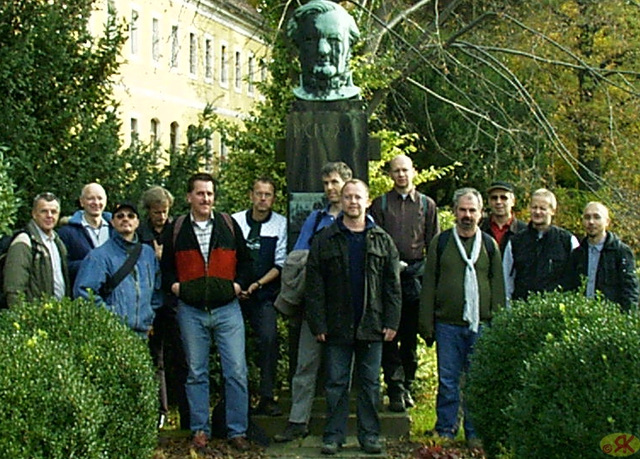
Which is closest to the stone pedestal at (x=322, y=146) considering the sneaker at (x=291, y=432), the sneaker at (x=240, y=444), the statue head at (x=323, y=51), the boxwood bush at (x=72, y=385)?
the statue head at (x=323, y=51)

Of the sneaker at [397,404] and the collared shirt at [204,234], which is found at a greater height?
the collared shirt at [204,234]

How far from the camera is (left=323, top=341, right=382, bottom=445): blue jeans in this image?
996cm

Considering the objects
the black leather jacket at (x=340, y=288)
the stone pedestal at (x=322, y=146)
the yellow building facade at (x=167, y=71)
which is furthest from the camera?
the yellow building facade at (x=167, y=71)

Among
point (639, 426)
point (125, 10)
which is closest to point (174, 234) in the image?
point (639, 426)

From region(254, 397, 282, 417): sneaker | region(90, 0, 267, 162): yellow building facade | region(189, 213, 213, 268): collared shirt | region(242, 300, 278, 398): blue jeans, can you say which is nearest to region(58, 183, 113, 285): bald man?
region(189, 213, 213, 268): collared shirt

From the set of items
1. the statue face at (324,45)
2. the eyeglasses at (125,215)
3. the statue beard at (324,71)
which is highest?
the statue face at (324,45)

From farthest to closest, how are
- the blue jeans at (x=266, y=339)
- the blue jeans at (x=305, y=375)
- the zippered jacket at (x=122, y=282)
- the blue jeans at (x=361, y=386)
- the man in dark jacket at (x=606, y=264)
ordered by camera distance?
the man in dark jacket at (x=606, y=264)
the blue jeans at (x=266, y=339)
the blue jeans at (x=305, y=375)
the zippered jacket at (x=122, y=282)
the blue jeans at (x=361, y=386)

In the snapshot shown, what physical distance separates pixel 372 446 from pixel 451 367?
1091 millimetres

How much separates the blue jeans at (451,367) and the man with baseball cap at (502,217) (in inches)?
42.4

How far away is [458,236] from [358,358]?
1.36 m

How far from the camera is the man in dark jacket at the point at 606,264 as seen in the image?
36.0ft

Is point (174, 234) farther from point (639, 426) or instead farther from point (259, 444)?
point (639, 426)

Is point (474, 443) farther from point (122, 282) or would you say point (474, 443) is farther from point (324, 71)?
point (324, 71)

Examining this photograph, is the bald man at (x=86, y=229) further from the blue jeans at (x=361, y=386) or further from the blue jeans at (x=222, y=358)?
the blue jeans at (x=361, y=386)
